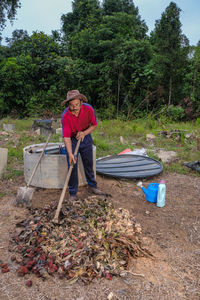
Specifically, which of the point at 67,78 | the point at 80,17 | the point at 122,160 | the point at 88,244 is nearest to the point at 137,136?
the point at 122,160

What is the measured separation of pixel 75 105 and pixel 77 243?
1.42 meters

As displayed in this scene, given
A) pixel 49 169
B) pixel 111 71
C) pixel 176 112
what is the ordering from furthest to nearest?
pixel 111 71 < pixel 176 112 < pixel 49 169

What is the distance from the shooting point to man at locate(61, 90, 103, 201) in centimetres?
266

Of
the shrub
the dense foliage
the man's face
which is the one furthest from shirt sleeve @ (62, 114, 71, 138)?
the shrub

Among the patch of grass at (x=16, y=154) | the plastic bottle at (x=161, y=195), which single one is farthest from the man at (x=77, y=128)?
the patch of grass at (x=16, y=154)

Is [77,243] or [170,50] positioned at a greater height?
[170,50]

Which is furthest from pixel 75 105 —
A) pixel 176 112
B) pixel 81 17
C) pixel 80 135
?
pixel 81 17

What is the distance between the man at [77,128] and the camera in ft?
8.72

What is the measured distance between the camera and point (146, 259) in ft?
6.66

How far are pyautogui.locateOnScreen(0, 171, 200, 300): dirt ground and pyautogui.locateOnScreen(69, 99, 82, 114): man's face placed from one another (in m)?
1.11

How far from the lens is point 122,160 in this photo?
4359 millimetres

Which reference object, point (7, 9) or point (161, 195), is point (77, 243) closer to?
point (161, 195)

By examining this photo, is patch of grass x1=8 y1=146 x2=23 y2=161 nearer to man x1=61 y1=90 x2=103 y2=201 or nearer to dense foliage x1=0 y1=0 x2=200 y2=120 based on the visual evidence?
man x1=61 y1=90 x2=103 y2=201

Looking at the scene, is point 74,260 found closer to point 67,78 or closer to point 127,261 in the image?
point 127,261
